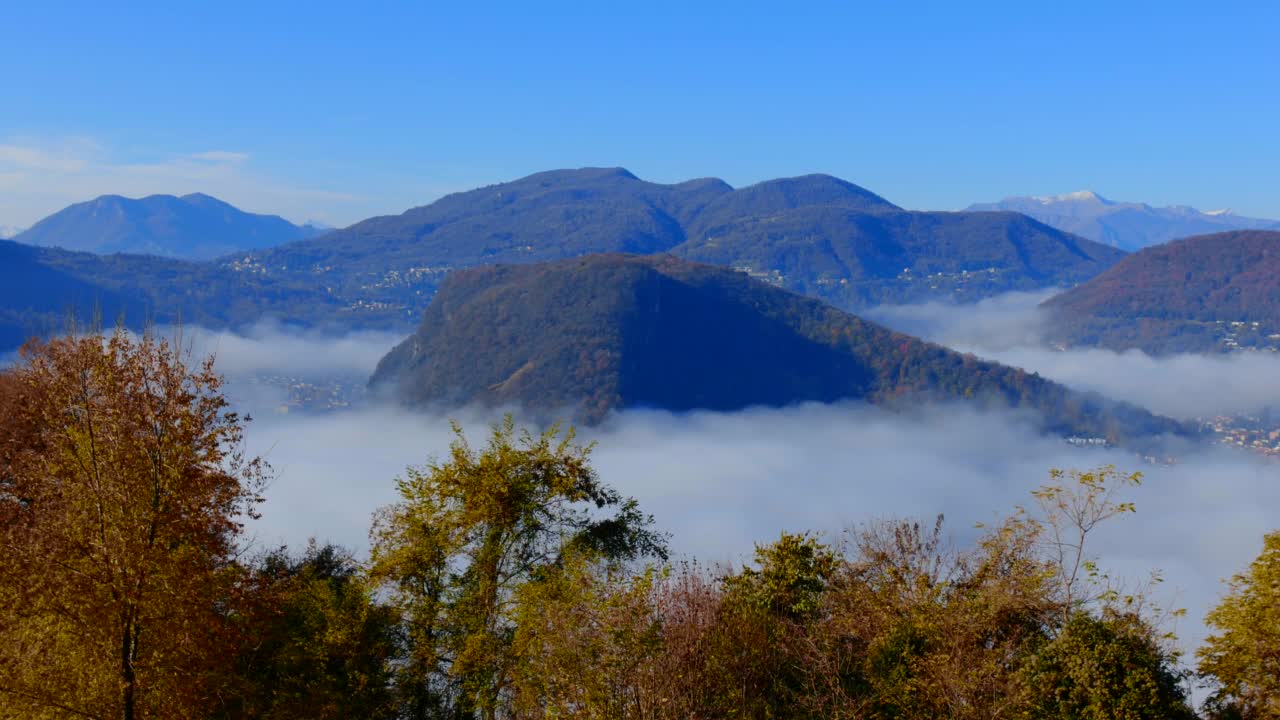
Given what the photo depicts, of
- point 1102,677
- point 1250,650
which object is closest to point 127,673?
point 1102,677

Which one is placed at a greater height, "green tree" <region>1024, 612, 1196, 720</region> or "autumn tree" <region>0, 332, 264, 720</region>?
"autumn tree" <region>0, 332, 264, 720</region>

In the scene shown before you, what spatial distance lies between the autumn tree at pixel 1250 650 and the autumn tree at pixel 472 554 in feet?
43.5

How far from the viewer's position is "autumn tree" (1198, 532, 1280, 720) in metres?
16.8

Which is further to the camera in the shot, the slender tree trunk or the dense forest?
the dense forest

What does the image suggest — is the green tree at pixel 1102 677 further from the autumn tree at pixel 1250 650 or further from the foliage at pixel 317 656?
the foliage at pixel 317 656

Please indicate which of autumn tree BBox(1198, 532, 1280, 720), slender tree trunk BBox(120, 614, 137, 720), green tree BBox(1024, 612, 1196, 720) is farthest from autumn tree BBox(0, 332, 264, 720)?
autumn tree BBox(1198, 532, 1280, 720)

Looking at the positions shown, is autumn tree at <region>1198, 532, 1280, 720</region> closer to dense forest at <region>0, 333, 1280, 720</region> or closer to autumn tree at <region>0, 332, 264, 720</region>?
dense forest at <region>0, 333, 1280, 720</region>

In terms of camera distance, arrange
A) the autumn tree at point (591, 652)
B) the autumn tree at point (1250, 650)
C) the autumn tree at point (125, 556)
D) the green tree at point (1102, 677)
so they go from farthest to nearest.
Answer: the autumn tree at point (1250, 650) → the green tree at point (1102, 677) → the autumn tree at point (591, 652) → the autumn tree at point (125, 556)

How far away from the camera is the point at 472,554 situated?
21.2 meters

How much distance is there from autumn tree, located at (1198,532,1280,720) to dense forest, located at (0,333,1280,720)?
6cm

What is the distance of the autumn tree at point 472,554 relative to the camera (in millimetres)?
19484

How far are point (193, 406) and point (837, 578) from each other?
15.7 metres

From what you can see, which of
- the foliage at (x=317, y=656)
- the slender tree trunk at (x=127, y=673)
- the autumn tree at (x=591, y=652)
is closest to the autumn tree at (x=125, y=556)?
the slender tree trunk at (x=127, y=673)

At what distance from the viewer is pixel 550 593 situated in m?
19.0
